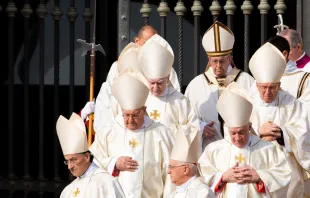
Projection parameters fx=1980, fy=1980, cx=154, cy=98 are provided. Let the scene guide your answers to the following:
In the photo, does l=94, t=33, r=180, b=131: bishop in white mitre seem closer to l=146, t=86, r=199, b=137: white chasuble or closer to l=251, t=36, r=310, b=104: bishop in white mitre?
l=146, t=86, r=199, b=137: white chasuble

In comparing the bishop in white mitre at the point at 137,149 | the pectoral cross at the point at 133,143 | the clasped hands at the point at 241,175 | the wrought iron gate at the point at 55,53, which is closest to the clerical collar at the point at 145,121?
the bishop in white mitre at the point at 137,149

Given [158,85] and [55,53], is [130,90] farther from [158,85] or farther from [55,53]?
[55,53]

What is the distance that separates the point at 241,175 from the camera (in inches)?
584

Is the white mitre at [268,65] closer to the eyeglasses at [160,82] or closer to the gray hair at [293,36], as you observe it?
the gray hair at [293,36]

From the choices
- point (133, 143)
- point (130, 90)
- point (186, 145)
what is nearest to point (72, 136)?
point (186, 145)

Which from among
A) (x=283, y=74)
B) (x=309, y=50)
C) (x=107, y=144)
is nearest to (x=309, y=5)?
(x=309, y=50)

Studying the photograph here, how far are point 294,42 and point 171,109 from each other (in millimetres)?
1201

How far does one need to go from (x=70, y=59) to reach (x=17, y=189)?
1289mm

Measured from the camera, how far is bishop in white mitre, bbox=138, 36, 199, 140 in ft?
52.0

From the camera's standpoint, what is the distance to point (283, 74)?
16.2 meters

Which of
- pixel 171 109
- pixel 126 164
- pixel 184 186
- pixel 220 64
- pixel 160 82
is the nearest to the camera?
pixel 184 186

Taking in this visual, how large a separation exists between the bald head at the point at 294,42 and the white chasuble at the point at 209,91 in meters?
0.40

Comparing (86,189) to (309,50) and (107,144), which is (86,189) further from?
(309,50)

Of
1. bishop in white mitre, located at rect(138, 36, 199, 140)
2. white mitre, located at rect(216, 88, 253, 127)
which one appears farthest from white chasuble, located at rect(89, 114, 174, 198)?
white mitre, located at rect(216, 88, 253, 127)
